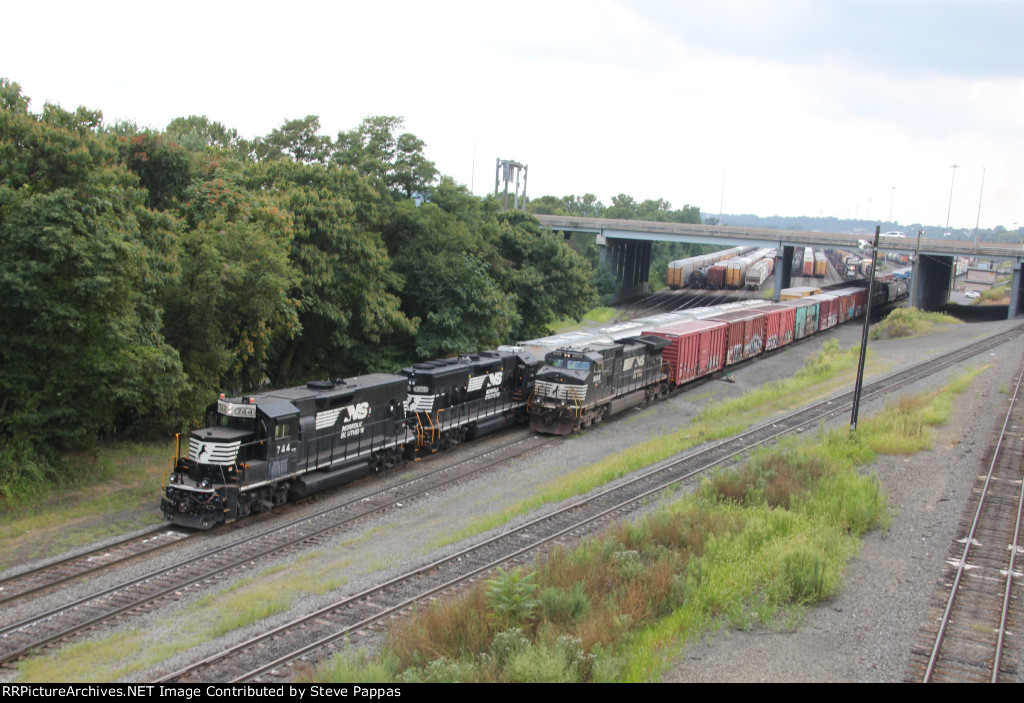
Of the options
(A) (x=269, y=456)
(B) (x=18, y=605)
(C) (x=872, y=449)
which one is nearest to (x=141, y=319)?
(A) (x=269, y=456)

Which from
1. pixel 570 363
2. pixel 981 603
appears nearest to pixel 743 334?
pixel 570 363

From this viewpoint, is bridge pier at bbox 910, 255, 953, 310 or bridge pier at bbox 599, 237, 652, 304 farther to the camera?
bridge pier at bbox 599, 237, 652, 304

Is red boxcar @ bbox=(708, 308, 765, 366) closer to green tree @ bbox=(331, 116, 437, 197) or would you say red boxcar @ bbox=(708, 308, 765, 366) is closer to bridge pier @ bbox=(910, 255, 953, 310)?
green tree @ bbox=(331, 116, 437, 197)

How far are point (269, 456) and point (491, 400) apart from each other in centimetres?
1078

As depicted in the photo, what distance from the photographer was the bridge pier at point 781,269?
230ft

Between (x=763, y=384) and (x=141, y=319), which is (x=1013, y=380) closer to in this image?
(x=763, y=384)

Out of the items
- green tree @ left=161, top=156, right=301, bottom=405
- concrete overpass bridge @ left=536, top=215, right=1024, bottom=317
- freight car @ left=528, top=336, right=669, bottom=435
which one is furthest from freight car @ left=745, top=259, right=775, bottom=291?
green tree @ left=161, top=156, right=301, bottom=405

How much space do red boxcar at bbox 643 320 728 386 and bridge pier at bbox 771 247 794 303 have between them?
2958 centimetres

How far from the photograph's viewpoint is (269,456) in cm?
1909

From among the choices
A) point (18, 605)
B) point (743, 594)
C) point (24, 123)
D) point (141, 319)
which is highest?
point (24, 123)

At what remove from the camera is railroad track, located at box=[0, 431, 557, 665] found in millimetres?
13062

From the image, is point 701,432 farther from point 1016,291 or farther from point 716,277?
point 716,277

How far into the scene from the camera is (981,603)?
44.2ft

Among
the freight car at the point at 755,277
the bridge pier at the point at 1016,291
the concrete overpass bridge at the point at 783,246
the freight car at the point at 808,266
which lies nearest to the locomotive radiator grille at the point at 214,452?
the concrete overpass bridge at the point at 783,246
